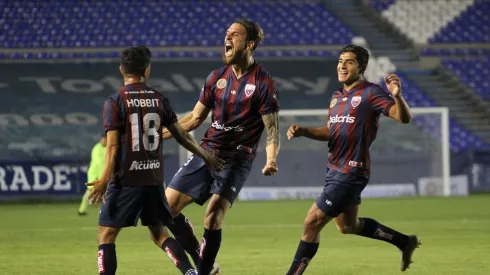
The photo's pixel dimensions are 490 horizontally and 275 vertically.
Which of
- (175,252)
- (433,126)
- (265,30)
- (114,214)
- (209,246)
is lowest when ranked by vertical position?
(433,126)

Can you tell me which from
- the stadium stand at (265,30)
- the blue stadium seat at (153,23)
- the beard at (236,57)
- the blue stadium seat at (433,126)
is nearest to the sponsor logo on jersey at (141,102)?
the beard at (236,57)

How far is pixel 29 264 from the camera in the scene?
11195mm

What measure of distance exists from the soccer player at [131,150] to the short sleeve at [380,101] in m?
2.03

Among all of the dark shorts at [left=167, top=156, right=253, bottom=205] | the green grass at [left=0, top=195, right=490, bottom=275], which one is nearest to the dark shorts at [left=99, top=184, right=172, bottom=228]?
the dark shorts at [left=167, top=156, right=253, bottom=205]

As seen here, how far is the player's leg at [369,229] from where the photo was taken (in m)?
9.15

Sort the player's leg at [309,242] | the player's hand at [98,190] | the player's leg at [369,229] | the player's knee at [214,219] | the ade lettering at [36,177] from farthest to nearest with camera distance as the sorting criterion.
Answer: the ade lettering at [36,177] < the player's leg at [369,229] < the player's leg at [309,242] < the player's knee at [214,219] < the player's hand at [98,190]

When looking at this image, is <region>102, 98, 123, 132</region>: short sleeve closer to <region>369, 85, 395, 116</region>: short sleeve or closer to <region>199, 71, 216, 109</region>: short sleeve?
<region>199, 71, 216, 109</region>: short sleeve

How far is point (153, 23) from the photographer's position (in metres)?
30.5

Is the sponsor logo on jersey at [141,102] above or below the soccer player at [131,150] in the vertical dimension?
above

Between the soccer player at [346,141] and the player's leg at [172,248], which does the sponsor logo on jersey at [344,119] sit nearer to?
the soccer player at [346,141]

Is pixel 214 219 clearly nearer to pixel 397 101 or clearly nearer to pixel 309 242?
pixel 309 242

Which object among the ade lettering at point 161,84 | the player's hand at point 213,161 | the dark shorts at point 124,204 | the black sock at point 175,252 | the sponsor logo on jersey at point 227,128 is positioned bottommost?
the ade lettering at point 161,84

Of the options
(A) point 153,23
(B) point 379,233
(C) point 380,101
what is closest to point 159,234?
(C) point 380,101

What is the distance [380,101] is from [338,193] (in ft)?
2.86
